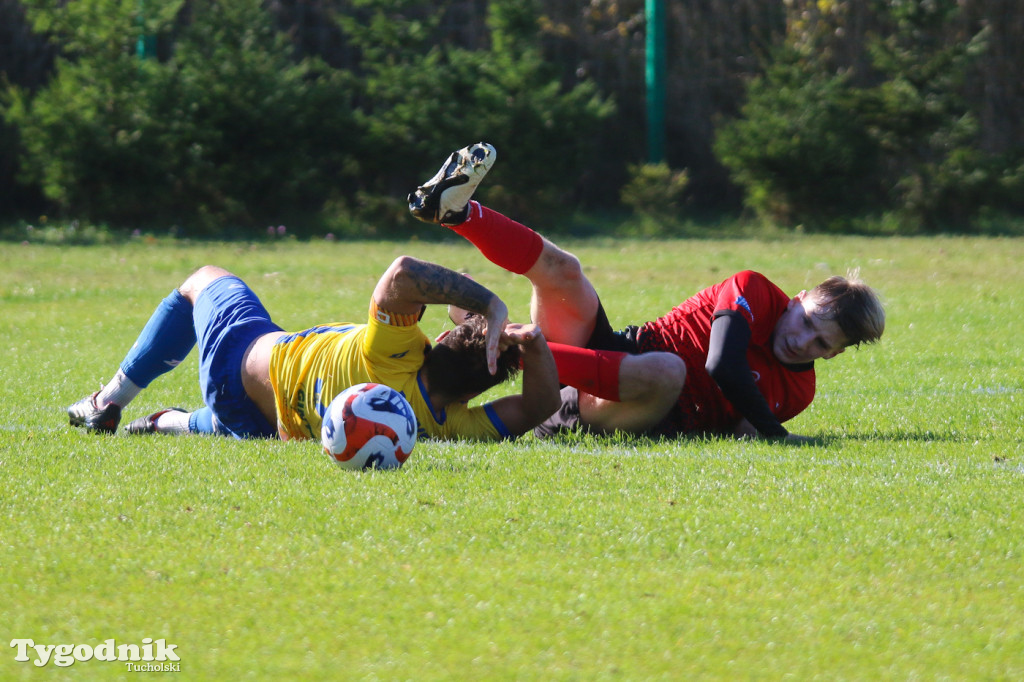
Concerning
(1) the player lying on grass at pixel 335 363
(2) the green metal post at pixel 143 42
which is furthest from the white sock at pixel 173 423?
(2) the green metal post at pixel 143 42

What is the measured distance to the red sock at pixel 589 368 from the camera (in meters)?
5.27

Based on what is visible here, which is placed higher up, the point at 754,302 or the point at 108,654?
the point at 754,302

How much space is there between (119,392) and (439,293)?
1706mm

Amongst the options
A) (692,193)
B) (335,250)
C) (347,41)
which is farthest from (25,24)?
(692,193)

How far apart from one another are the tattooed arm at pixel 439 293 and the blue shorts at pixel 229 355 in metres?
0.90

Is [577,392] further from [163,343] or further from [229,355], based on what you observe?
[163,343]

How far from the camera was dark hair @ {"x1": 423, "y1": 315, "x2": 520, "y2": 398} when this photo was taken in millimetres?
4953

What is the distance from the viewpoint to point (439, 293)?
15.4 feet

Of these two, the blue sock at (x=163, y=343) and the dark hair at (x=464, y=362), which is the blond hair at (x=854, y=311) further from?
the blue sock at (x=163, y=343)

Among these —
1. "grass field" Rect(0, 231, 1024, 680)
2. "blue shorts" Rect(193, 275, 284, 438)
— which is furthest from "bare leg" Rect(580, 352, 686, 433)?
"blue shorts" Rect(193, 275, 284, 438)

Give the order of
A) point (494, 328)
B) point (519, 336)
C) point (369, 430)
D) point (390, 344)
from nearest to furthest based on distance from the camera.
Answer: point (369, 430), point (494, 328), point (390, 344), point (519, 336)

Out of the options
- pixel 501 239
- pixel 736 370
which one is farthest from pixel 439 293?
pixel 736 370

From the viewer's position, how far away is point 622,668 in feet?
9.18

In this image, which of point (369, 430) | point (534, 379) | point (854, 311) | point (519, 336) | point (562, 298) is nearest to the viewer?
point (369, 430)
